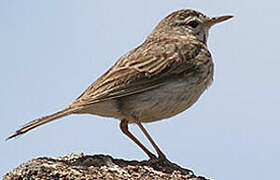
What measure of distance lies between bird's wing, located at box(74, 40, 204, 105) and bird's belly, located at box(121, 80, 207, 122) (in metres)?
0.12

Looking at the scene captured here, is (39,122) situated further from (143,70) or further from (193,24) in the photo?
(193,24)

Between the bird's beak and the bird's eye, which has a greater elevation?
the bird's eye

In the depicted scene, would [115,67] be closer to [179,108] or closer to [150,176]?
[179,108]

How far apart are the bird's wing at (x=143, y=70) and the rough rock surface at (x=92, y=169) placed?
1.16 metres

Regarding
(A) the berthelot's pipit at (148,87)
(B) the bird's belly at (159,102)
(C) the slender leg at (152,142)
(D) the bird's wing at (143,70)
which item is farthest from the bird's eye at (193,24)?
(C) the slender leg at (152,142)

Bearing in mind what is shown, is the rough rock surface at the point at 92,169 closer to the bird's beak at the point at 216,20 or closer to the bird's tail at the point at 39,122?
the bird's tail at the point at 39,122

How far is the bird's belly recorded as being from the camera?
9516mm

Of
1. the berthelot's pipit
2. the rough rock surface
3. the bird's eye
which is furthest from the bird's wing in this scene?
the rough rock surface

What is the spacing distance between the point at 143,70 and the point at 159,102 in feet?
2.19

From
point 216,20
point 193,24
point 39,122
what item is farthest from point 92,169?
point 216,20

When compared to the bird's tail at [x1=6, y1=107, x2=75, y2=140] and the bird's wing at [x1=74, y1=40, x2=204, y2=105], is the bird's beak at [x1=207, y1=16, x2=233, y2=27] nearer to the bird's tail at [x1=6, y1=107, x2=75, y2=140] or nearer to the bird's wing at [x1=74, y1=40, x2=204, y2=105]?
→ the bird's wing at [x1=74, y1=40, x2=204, y2=105]

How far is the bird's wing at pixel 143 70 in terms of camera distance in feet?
30.8

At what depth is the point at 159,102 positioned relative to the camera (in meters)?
9.51

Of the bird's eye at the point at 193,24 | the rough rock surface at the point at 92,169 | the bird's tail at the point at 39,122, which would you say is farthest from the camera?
the bird's eye at the point at 193,24
